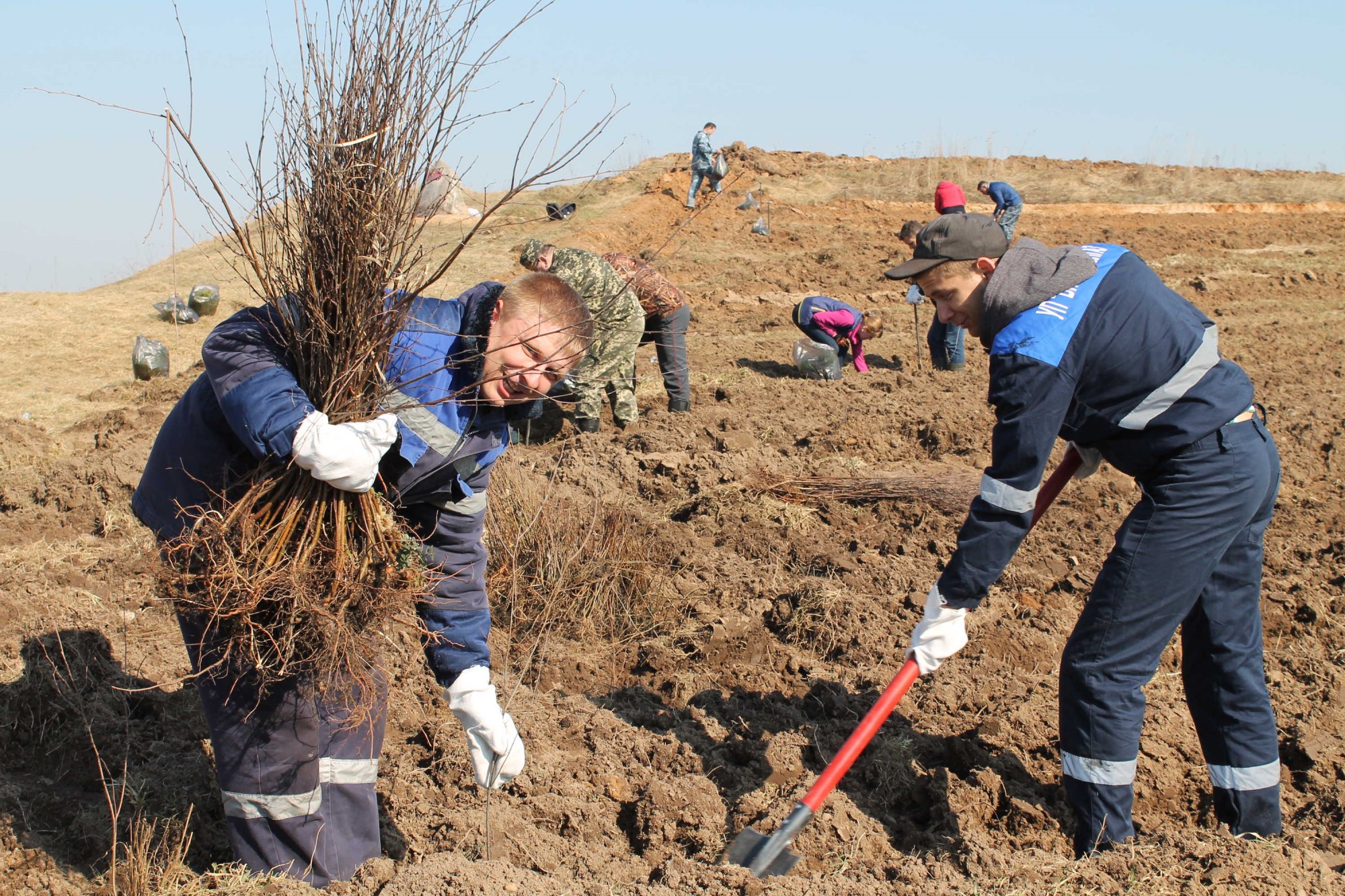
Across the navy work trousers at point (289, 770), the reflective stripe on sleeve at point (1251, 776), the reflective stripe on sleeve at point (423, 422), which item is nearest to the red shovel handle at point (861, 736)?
the reflective stripe on sleeve at point (1251, 776)

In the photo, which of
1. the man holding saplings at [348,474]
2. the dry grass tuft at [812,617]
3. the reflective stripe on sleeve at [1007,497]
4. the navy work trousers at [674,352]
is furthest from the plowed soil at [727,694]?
the reflective stripe on sleeve at [1007,497]

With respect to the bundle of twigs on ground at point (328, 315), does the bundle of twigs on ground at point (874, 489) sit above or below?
below

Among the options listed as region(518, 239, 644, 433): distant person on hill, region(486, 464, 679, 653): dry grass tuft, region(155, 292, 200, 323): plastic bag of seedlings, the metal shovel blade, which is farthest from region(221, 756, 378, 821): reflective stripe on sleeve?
region(155, 292, 200, 323): plastic bag of seedlings

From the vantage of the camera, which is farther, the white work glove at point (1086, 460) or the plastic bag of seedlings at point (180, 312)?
the plastic bag of seedlings at point (180, 312)

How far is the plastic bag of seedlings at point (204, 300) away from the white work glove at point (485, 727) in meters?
9.75

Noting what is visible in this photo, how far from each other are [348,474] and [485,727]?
950 mm

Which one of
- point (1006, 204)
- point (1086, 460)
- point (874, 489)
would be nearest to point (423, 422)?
point (1086, 460)

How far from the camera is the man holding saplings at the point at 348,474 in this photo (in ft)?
7.30

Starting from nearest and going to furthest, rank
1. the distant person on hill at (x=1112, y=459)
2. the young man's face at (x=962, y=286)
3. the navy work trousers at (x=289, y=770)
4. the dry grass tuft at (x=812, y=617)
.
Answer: the navy work trousers at (x=289, y=770) → the distant person on hill at (x=1112, y=459) → the young man's face at (x=962, y=286) → the dry grass tuft at (x=812, y=617)

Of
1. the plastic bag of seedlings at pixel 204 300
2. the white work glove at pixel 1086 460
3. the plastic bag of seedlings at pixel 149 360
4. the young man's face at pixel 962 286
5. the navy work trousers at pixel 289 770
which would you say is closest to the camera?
the navy work trousers at pixel 289 770

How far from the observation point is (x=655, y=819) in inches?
122

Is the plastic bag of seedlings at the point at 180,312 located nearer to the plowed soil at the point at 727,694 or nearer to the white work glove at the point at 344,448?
the plowed soil at the point at 727,694

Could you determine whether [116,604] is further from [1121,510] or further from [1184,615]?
[1121,510]

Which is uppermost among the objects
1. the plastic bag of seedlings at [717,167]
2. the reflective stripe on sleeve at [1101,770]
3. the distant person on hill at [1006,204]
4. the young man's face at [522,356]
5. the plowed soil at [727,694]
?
the plastic bag of seedlings at [717,167]
